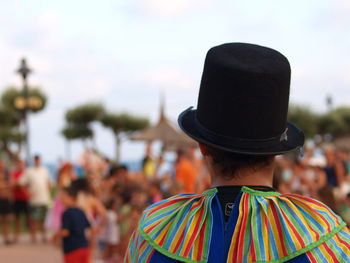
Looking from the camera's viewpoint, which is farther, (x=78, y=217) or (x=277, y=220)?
(x=78, y=217)

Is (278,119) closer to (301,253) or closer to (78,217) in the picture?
(301,253)

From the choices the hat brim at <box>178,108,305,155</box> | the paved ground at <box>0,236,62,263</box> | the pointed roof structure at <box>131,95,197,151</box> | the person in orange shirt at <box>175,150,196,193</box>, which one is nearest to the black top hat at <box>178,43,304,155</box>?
the hat brim at <box>178,108,305,155</box>

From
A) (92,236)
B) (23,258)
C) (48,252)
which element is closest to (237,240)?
(92,236)

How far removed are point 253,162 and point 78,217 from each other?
5.94m

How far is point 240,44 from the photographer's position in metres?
2.26

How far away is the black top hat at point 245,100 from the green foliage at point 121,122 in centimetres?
6808

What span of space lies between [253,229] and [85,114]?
6885 centimetres

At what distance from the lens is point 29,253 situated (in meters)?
13.5

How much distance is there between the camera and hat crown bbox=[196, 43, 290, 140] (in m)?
2.17

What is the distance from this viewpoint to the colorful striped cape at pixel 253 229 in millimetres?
2082

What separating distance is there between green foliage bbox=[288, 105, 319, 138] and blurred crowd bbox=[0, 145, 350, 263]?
4333 centimetres

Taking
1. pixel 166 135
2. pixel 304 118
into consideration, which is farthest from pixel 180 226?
pixel 304 118

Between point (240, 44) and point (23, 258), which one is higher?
point (240, 44)

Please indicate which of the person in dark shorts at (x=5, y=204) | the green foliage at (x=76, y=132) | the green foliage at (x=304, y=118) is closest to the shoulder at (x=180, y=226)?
the person in dark shorts at (x=5, y=204)
